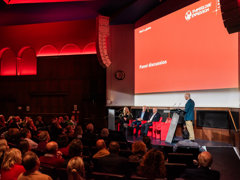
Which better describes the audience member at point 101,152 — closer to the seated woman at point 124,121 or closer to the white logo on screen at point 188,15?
the seated woman at point 124,121

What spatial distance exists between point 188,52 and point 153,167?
5975mm

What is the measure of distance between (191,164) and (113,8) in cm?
781

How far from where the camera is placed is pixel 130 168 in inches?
116

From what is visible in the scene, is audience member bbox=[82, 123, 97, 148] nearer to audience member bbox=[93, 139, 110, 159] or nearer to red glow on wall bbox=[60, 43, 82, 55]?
audience member bbox=[93, 139, 110, 159]

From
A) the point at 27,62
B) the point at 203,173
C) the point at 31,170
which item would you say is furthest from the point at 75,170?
the point at 27,62

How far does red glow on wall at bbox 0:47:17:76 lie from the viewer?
1265 centimetres

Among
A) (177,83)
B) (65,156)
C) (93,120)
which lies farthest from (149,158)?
(93,120)

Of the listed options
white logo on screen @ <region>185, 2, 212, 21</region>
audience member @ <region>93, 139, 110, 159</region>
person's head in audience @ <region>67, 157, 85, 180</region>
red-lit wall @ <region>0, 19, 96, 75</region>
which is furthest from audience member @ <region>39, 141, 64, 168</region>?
red-lit wall @ <region>0, 19, 96, 75</region>

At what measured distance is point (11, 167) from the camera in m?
2.67

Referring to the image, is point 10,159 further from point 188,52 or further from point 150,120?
point 188,52

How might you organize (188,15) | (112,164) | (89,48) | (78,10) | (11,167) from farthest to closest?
(89,48)
(78,10)
(188,15)
(112,164)
(11,167)

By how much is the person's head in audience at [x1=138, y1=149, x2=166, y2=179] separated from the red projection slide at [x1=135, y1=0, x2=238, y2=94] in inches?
185

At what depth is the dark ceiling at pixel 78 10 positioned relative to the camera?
930cm

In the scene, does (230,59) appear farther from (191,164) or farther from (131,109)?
(131,109)
